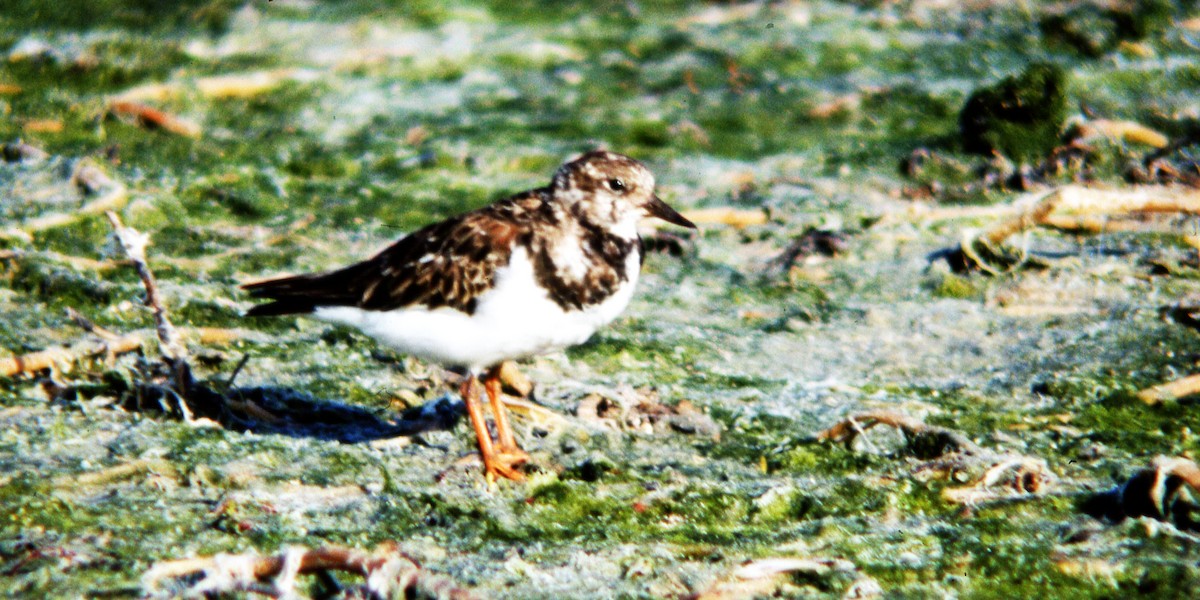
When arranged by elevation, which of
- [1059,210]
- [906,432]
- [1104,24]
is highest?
[1104,24]

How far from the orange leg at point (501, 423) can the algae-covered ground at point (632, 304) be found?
11 cm

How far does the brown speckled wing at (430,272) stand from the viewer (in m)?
4.19

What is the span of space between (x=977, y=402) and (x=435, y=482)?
1969 mm

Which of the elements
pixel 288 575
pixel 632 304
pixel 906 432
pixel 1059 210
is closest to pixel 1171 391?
pixel 906 432

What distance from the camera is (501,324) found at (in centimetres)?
409

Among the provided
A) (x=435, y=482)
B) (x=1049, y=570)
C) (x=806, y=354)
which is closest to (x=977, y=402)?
(x=806, y=354)

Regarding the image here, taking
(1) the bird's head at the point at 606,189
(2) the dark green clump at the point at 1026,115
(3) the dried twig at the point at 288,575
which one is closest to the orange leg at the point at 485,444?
(1) the bird's head at the point at 606,189

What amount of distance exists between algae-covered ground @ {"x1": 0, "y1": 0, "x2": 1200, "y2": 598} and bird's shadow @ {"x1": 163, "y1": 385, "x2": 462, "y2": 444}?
0.03 m

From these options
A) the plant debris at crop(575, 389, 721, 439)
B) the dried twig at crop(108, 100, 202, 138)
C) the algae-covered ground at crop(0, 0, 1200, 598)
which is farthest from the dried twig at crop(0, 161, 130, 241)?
the plant debris at crop(575, 389, 721, 439)

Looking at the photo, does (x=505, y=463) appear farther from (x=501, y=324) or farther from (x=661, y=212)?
(x=661, y=212)

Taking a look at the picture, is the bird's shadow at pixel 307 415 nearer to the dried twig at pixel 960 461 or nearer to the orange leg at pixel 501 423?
the orange leg at pixel 501 423

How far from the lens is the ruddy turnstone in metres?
4.12

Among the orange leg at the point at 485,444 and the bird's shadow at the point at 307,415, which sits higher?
the orange leg at the point at 485,444

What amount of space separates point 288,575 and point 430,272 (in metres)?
1.36
